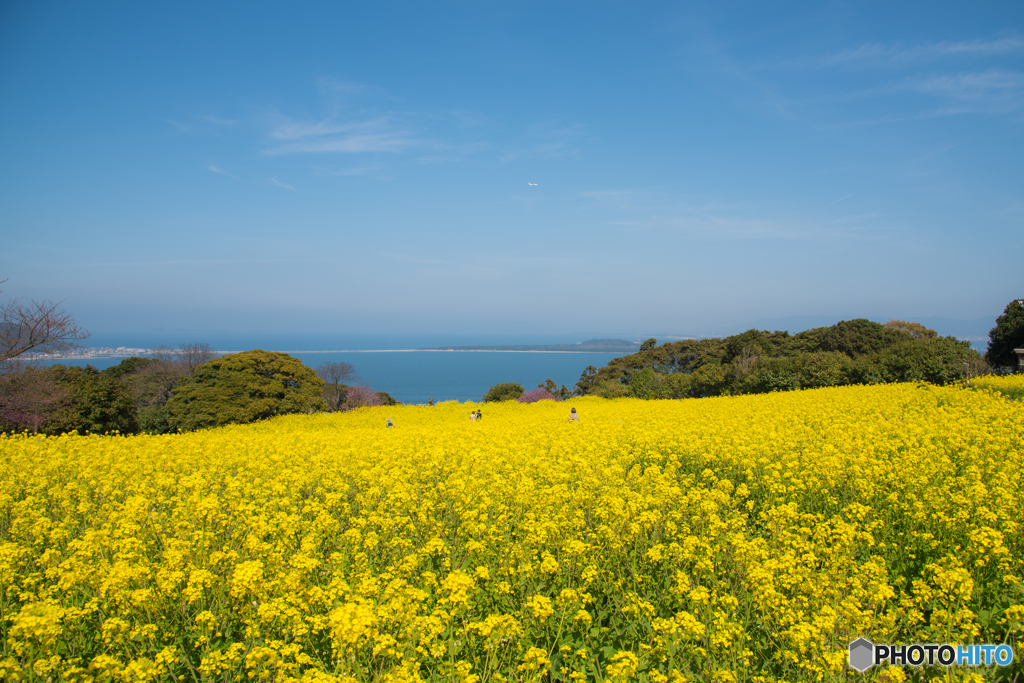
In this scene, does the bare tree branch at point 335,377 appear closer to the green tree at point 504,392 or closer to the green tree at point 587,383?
the green tree at point 504,392

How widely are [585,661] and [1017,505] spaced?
558 cm

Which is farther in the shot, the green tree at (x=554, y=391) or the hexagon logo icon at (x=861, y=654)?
the green tree at (x=554, y=391)

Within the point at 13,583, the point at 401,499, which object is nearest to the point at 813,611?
the point at 401,499

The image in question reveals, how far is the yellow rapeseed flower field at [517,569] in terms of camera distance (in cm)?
A: 362

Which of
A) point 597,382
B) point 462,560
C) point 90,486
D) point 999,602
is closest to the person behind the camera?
point 999,602

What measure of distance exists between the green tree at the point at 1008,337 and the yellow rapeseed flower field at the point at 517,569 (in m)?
42.5

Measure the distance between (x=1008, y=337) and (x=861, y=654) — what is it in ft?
169

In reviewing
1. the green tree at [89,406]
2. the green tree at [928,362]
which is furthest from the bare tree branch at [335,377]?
the green tree at [928,362]

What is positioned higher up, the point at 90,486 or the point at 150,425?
the point at 90,486

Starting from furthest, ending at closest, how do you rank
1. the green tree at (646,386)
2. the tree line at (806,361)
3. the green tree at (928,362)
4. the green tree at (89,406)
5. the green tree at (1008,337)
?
the green tree at (1008,337), the green tree at (646,386), the tree line at (806,361), the green tree at (928,362), the green tree at (89,406)

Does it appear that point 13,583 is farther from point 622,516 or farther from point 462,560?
point 622,516

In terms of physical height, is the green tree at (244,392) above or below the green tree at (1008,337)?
below

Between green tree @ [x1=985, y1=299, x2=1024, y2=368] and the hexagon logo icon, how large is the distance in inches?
1926

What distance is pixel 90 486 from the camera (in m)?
8.09
